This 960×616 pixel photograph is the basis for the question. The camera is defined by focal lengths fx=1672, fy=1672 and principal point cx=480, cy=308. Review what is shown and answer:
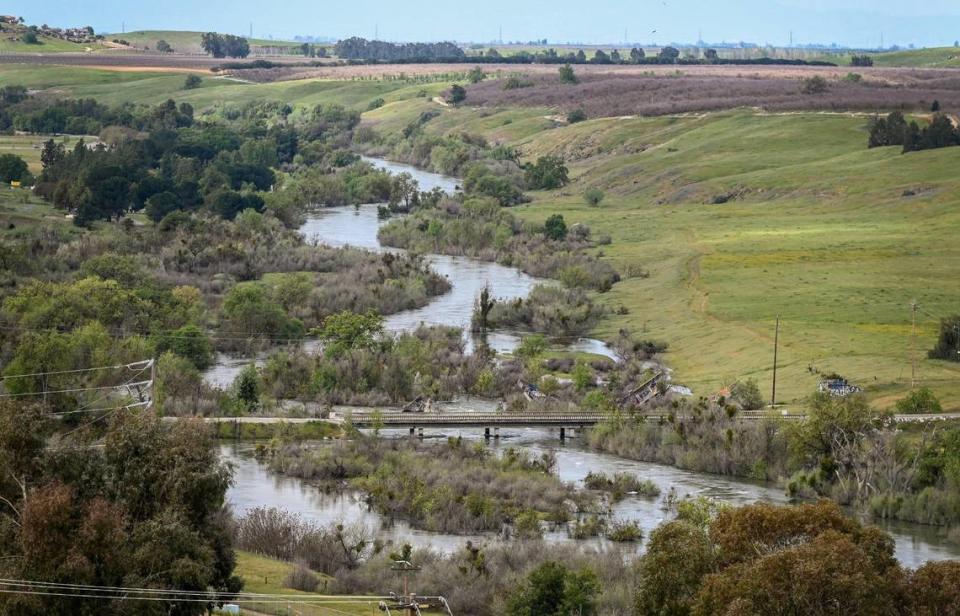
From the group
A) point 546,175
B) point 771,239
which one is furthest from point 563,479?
point 546,175

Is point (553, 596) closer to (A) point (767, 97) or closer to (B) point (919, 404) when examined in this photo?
(B) point (919, 404)

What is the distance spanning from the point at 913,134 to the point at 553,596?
322 feet

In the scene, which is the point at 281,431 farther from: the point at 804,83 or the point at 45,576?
the point at 804,83

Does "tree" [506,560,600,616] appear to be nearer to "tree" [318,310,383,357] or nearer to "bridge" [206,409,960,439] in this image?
"bridge" [206,409,960,439]

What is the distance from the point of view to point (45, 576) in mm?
33969

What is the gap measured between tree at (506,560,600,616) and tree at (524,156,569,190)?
107 metres

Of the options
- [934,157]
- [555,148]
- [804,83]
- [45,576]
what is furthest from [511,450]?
[804,83]

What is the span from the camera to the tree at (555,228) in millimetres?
111562

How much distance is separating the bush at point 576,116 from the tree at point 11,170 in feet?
210

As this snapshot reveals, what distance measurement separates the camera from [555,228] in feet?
368

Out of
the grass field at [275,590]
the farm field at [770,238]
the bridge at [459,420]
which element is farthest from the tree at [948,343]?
the grass field at [275,590]

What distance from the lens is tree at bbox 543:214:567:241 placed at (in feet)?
366

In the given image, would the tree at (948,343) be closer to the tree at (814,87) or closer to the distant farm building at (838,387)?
the distant farm building at (838,387)

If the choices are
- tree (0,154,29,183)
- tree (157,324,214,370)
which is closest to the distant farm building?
tree (157,324,214,370)
